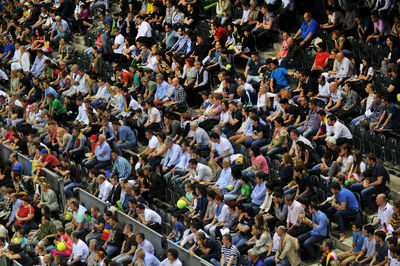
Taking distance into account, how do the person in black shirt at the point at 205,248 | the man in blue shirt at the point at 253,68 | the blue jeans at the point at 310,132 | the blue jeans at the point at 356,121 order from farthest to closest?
the man in blue shirt at the point at 253,68 < the blue jeans at the point at 310,132 < the blue jeans at the point at 356,121 < the person in black shirt at the point at 205,248

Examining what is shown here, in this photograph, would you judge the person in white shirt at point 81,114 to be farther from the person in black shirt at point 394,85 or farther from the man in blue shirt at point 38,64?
the person in black shirt at point 394,85

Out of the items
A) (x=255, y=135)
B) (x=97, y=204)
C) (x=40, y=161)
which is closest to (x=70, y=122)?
(x=40, y=161)

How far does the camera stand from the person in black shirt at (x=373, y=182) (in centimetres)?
1352

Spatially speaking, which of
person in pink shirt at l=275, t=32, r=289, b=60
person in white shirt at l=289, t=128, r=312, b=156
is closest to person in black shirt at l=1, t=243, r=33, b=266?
person in white shirt at l=289, t=128, r=312, b=156

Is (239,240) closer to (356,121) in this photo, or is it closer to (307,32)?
(356,121)

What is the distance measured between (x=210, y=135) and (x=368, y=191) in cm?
377

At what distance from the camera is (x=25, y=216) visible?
53.9ft

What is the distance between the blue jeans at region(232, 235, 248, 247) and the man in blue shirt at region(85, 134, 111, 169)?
459 cm

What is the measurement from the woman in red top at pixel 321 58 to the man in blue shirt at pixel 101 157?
4731mm

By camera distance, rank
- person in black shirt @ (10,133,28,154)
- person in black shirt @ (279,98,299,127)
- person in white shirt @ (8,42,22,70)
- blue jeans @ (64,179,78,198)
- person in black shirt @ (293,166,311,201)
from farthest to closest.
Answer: person in white shirt @ (8,42,22,70) → person in black shirt @ (10,133,28,154) → blue jeans @ (64,179,78,198) → person in black shirt @ (279,98,299,127) → person in black shirt @ (293,166,311,201)

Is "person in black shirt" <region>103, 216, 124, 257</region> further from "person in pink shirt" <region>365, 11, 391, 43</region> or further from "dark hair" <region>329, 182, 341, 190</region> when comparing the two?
"person in pink shirt" <region>365, 11, 391, 43</region>

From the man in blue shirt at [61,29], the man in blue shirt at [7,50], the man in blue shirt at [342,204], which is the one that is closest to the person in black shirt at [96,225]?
the man in blue shirt at [342,204]

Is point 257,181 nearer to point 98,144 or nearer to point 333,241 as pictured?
point 333,241

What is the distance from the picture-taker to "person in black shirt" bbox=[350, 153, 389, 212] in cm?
1352
